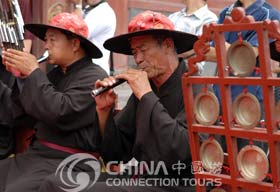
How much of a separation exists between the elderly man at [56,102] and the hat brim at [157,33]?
34 centimetres

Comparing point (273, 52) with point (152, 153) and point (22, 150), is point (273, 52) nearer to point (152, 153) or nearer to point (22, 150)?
point (152, 153)

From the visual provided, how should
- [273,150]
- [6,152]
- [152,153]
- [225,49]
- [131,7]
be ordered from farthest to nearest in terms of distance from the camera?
[131,7], [6,152], [152,153], [225,49], [273,150]

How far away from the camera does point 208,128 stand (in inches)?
109

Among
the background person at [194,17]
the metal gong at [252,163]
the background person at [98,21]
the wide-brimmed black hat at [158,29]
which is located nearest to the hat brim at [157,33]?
the wide-brimmed black hat at [158,29]

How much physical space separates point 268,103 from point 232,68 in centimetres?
23

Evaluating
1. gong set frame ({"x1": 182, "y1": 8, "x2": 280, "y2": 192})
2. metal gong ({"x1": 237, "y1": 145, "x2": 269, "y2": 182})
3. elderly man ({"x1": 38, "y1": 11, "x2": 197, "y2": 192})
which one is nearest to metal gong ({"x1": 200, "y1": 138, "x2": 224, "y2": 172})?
gong set frame ({"x1": 182, "y1": 8, "x2": 280, "y2": 192})

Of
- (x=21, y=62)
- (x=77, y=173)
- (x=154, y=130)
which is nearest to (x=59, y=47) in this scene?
(x=21, y=62)

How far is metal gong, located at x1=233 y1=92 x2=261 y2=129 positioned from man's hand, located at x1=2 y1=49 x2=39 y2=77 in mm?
1584

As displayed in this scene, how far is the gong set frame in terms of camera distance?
8.29 ft

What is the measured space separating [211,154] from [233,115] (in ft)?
0.75

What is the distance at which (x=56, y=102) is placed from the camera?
382cm

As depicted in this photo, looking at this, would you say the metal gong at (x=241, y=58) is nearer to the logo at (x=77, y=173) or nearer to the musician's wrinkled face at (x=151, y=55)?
the musician's wrinkled face at (x=151, y=55)

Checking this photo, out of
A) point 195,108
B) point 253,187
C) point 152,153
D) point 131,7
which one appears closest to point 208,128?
point 195,108

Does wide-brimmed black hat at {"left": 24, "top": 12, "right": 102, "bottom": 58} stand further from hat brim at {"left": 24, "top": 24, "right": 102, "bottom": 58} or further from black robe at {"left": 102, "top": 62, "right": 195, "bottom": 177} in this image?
black robe at {"left": 102, "top": 62, "right": 195, "bottom": 177}
